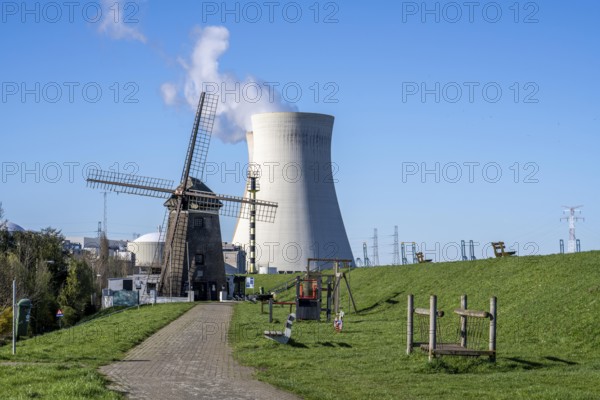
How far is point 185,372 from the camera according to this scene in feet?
56.0

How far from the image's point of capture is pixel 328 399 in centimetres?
1366

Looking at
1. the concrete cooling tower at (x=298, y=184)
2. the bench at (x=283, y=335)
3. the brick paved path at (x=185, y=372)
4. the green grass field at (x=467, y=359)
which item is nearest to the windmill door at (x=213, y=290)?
the concrete cooling tower at (x=298, y=184)

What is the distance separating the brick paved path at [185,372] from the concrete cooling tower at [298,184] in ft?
130

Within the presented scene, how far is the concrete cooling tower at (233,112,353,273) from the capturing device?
215ft

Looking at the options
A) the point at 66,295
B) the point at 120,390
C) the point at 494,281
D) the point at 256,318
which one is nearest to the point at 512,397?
the point at 120,390

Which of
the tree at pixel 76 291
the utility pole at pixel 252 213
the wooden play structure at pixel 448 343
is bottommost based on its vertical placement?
the tree at pixel 76 291

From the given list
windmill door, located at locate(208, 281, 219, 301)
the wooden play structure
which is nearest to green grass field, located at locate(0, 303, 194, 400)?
the wooden play structure

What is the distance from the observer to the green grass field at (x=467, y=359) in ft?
48.6

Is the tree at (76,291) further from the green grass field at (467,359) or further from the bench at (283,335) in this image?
the bench at (283,335)

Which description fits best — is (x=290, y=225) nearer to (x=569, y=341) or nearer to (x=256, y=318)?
(x=256, y=318)

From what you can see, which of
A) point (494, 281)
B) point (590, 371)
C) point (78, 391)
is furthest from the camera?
point (494, 281)

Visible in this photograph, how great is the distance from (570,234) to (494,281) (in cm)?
5925

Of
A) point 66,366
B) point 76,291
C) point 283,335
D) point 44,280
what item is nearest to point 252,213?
point 76,291

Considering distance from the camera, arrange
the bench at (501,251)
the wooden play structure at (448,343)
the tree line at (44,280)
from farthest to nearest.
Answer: the tree line at (44,280)
the bench at (501,251)
the wooden play structure at (448,343)
